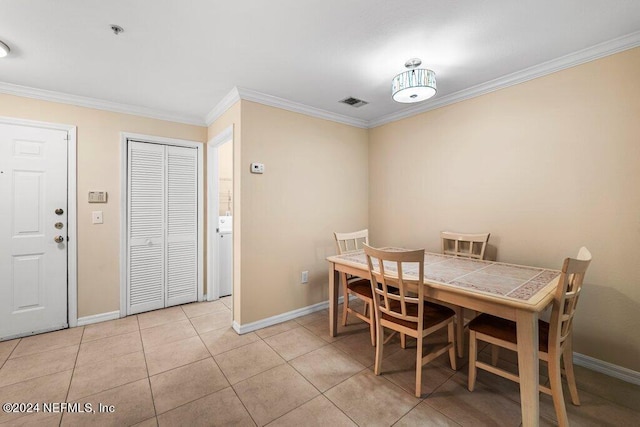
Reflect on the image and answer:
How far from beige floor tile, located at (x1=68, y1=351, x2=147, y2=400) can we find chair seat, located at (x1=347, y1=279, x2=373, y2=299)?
1728mm

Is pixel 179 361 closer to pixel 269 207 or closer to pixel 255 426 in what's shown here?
pixel 255 426

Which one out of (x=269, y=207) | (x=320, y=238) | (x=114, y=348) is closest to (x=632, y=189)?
(x=320, y=238)

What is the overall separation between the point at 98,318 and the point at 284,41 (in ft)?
10.6

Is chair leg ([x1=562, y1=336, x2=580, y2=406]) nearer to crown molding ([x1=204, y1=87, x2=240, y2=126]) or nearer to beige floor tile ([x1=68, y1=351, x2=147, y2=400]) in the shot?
beige floor tile ([x1=68, y1=351, x2=147, y2=400])

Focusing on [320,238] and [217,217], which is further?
→ [217,217]

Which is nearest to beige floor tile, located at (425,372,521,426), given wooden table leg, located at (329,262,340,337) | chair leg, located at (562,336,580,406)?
chair leg, located at (562,336,580,406)

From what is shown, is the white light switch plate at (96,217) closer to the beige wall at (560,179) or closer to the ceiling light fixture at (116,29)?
the ceiling light fixture at (116,29)

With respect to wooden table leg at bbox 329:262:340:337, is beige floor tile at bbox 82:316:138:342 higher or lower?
lower

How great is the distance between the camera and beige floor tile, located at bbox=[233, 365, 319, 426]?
5.30ft

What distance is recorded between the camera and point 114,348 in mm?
2312

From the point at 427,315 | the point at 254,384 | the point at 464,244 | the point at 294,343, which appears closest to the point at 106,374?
the point at 254,384

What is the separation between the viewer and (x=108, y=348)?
2.31 m

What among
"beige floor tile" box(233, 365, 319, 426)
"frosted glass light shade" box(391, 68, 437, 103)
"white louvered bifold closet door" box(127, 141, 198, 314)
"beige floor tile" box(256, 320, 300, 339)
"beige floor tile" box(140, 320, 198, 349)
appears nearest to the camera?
"beige floor tile" box(233, 365, 319, 426)

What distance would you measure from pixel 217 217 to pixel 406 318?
105 inches
